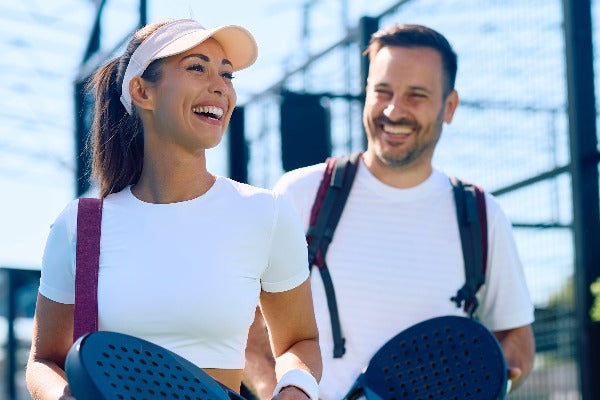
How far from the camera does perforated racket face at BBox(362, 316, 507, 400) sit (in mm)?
3207

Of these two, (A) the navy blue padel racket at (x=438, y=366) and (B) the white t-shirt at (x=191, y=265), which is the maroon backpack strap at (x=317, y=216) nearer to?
(A) the navy blue padel racket at (x=438, y=366)

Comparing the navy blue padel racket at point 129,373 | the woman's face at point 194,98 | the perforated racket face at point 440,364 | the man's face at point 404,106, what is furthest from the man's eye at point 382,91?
the navy blue padel racket at point 129,373

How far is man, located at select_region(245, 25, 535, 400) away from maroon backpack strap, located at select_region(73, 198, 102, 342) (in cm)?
102

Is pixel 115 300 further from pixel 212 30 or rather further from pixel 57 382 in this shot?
pixel 212 30

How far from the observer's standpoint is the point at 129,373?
2305 mm

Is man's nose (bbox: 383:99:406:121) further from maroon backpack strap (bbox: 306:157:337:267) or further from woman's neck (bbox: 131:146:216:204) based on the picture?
woman's neck (bbox: 131:146:216:204)

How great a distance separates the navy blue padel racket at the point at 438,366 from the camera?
3203 mm

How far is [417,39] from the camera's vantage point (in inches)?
174

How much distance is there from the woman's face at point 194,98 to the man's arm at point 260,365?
102 centimetres

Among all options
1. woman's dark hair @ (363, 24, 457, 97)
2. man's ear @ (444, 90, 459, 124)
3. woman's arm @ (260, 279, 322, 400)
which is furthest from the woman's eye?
A: man's ear @ (444, 90, 459, 124)

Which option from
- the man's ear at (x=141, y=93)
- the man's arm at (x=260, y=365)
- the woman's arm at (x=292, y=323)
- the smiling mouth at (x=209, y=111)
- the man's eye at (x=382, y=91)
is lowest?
the man's arm at (x=260, y=365)

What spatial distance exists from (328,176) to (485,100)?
1.91m

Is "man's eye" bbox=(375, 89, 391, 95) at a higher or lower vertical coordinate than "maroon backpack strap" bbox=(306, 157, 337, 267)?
higher

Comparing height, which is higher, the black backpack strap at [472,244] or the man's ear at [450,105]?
the man's ear at [450,105]
